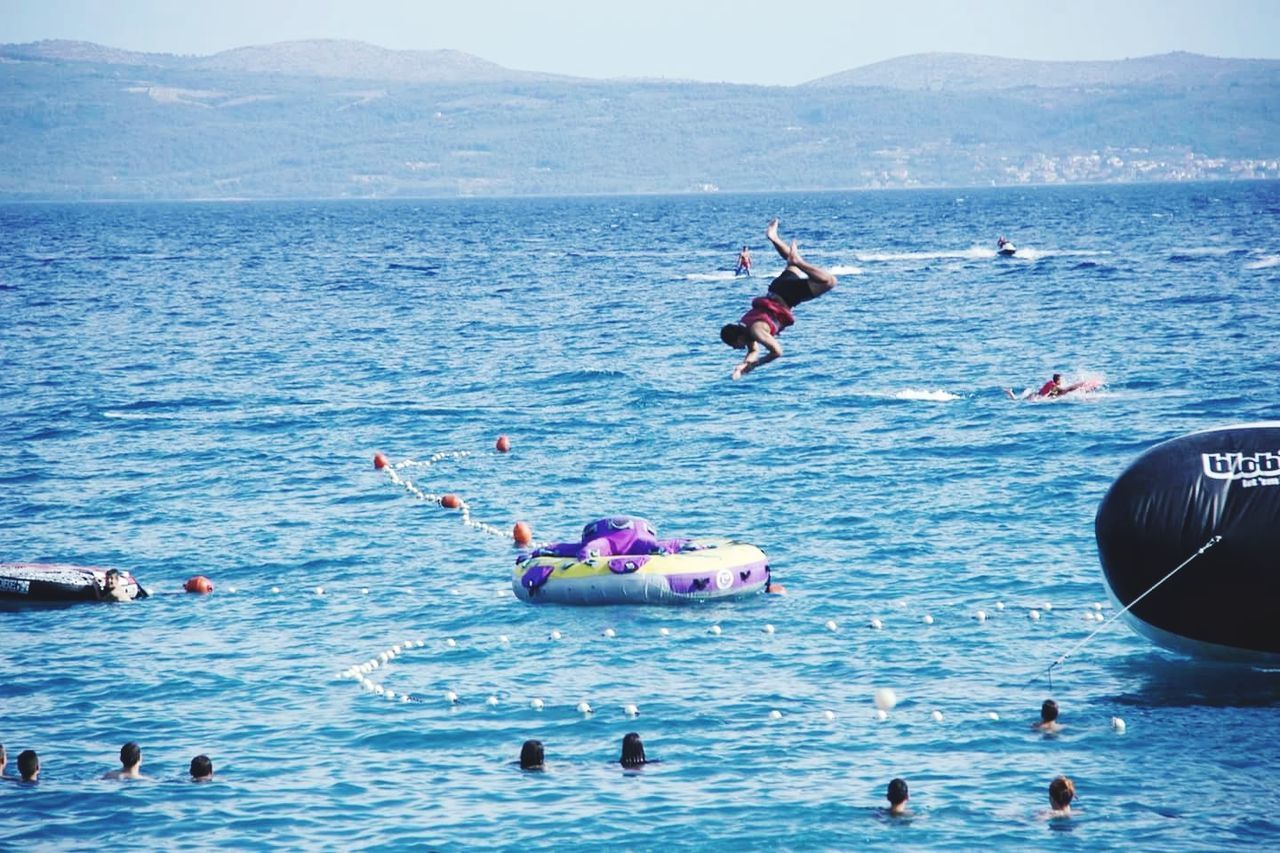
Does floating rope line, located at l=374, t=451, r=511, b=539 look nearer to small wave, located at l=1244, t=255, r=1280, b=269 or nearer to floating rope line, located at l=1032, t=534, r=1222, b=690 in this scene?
floating rope line, located at l=1032, t=534, r=1222, b=690

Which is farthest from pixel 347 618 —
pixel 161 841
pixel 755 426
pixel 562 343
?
pixel 562 343

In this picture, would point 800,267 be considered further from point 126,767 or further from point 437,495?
point 437,495

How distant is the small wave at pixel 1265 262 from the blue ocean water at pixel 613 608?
21983mm

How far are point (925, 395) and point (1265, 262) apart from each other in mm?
58224

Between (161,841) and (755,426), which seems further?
(755,426)

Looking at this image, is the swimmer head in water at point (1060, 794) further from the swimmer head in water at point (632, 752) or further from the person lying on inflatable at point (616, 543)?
the person lying on inflatable at point (616, 543)

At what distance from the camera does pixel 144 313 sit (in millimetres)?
92250

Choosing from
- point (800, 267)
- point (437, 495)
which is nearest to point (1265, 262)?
point (437, 495)

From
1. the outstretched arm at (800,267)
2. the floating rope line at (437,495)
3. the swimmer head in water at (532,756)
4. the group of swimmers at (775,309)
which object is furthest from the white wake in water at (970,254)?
the swimmer head in water at (532,756)

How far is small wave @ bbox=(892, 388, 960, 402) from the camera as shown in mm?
55812

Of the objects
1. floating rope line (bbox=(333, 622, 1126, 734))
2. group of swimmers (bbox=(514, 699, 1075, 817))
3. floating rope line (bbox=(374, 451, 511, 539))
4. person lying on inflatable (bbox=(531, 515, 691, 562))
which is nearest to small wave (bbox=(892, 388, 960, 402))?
floating rope line (bbox=(374, 451, 511, 539))

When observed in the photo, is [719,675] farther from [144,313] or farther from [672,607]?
[144,313]

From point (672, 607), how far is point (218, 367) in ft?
136

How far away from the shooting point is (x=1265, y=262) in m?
106
